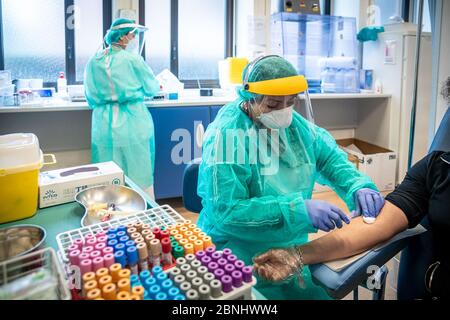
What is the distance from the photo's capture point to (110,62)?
260 cm

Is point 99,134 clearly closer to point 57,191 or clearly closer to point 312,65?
point 57,191

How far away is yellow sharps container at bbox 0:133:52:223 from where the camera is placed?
3.54 feet

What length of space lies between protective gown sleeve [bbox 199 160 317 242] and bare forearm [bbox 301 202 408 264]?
8 cm

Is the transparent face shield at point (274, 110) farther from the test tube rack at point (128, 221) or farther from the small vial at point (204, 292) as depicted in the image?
the small vial at point (204, 292)

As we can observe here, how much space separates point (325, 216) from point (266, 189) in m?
0.23

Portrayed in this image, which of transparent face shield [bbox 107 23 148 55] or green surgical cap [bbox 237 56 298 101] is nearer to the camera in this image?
green surgical cap [bbox 237 56 298 101]

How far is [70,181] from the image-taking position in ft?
4.27

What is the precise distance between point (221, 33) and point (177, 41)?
0.46 metres

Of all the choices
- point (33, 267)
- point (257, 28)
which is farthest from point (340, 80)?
point (33, 267)

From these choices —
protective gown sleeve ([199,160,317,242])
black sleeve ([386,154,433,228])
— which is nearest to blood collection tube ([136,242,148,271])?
protective gown sleeve ([199,160,317,242])

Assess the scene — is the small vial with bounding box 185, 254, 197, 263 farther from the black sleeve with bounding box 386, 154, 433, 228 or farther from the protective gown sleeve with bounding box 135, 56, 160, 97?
the protective gown sleeve with bounding box 135, 56, 160, 97

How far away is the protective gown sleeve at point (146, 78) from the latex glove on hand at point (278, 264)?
182 centimetres

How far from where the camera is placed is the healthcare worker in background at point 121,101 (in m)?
2.61

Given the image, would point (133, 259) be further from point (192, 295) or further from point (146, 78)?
point (146, 78)
